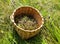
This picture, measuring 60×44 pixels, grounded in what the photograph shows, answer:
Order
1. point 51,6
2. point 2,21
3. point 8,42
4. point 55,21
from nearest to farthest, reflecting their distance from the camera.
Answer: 1. point 8,42
2. point 2,21
3. point 55,21
4. point 51,6

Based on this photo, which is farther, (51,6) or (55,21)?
(51,6)

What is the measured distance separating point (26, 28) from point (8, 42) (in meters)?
0.48

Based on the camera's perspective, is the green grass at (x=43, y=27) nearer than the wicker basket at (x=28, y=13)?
No

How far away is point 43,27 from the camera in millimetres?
3898

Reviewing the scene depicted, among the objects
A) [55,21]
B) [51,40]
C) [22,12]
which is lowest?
[51,40]

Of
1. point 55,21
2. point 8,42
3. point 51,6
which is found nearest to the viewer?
point 8,42

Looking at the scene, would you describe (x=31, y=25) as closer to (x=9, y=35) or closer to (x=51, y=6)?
(x=9, y=35)

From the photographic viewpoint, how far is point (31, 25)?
3768 millimetres

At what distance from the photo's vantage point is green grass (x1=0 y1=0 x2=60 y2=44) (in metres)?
3.58

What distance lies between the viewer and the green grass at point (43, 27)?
11.7 feet

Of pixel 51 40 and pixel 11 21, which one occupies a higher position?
pixel 11 21

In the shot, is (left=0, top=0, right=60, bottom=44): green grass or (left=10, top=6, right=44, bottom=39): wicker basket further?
(left=0, top=0, right=60, bottom=44): green grass

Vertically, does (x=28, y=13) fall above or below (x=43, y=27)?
above

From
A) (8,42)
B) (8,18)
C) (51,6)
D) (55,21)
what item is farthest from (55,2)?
(8,42)
